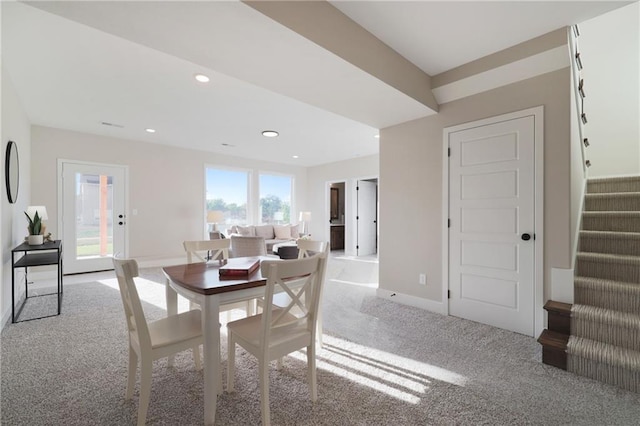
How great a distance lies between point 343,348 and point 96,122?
16.9ft

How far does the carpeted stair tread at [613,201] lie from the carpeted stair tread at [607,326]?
143 centimetres

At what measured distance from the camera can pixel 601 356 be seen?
1.96 metres

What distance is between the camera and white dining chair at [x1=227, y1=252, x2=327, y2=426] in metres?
1.47

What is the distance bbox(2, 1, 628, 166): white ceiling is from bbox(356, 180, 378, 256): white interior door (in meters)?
3.61

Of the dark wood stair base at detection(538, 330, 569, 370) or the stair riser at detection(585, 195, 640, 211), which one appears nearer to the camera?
the dark wood stair base at detection(538, 330, 569, 370)

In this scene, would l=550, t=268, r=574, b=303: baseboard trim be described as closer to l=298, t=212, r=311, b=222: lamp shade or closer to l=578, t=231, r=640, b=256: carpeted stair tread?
l=578, t=231, r=640, b=256: carpeted stair tread

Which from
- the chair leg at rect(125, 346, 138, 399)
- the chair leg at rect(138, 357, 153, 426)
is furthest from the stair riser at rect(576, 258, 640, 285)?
the chair leg at rect(125, 346, 138, 399)

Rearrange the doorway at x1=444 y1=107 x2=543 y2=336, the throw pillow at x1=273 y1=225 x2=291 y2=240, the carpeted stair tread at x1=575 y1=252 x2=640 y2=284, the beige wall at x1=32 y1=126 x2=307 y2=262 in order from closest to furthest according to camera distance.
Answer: the carpeted stair tread at x1=575 y1=252 x2=640 y2=284
the doorway at x1=444 y1=107 x2=543 y2=336
the beige wall at x1=32 y1=126 x2=307 y2=262
the throw pillow at x1=273 y1=225 x2=291 y2=240

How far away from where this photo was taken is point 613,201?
3.07m

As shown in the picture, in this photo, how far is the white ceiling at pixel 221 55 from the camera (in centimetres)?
177

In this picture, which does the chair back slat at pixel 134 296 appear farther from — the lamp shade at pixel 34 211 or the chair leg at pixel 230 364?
the lamp shade at pixel 34 211

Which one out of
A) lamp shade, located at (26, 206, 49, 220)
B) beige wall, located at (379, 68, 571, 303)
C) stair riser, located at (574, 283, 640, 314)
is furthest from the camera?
lamp shade, located at (26, 206, 49, 220)

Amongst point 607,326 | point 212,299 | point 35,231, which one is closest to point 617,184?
point 607,326

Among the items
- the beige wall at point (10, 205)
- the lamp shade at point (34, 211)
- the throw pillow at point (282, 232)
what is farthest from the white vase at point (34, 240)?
the throw pillow at point (282, 232)
